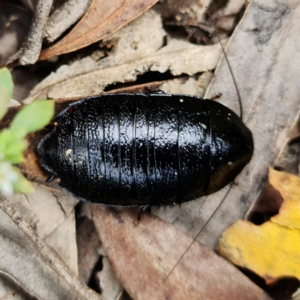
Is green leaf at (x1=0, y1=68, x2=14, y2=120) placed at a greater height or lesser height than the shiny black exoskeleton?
greater

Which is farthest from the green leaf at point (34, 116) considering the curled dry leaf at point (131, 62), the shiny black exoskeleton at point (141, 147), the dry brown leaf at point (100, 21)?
the dry brown leaf at point (100, 21)

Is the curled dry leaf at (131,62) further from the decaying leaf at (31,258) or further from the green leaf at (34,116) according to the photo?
the green leaf at (34,116)

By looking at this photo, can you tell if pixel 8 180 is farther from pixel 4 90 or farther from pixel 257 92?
pixel 257 92

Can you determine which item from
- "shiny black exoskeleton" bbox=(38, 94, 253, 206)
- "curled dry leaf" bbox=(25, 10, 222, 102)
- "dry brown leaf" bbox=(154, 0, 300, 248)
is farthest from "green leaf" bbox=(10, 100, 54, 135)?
"dry brown leaf" bbox=(154, 0, 300, 248)

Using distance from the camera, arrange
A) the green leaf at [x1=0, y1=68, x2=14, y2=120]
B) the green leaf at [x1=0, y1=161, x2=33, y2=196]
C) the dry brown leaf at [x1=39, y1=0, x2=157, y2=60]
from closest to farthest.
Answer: the green leaf at [x1=0, y1=161, x2=33, y2=196] < the green leaf at [x1=0, y1=68, x2=14, y2=120] < the dry brown leaf at [x1=39, y1=0, x2=157, y2=60]

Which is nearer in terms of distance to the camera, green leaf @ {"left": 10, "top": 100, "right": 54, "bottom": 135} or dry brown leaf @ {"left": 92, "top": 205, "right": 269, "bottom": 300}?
green leaf @ {"left": 10, "top": 100, "right": 54, "bottom": 135}

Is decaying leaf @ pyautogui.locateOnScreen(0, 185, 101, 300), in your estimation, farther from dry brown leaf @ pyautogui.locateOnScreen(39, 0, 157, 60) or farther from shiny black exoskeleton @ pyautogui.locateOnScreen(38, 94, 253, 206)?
dry brown leaf @ pyautogui.locateOnScreen(39, 0, 157, 60)

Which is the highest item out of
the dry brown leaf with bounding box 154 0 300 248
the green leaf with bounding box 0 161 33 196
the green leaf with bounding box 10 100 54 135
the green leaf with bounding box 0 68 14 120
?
the green leaf with bounding box 0 68 14 120
